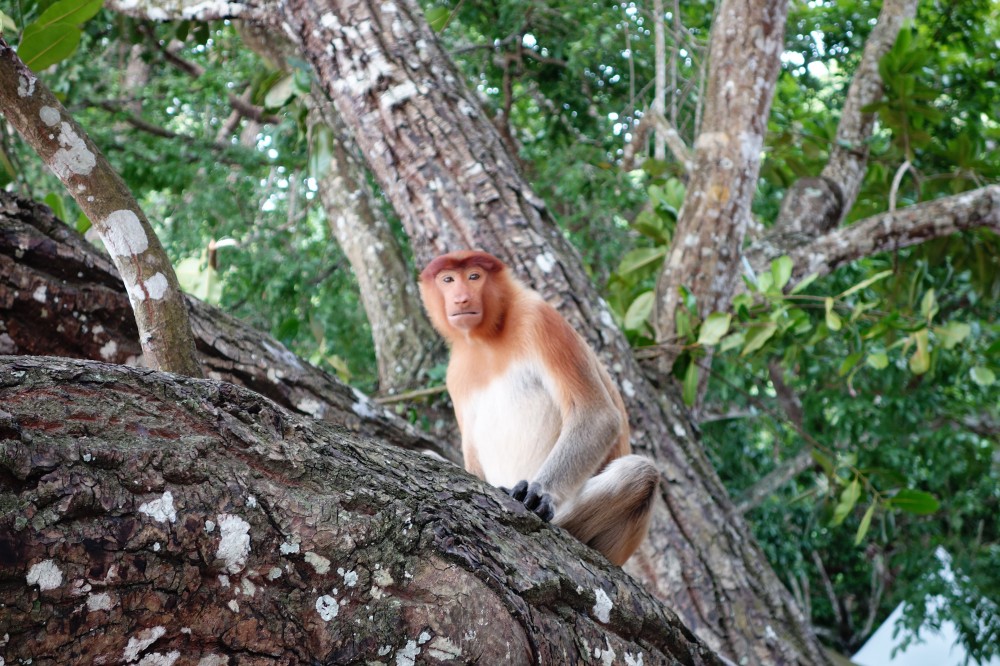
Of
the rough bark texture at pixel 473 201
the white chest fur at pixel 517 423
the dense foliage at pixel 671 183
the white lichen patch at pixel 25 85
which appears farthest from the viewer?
the dense foliage at pixel 671 183

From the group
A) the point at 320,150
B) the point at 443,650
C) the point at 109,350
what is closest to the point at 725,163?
the point at 320,150

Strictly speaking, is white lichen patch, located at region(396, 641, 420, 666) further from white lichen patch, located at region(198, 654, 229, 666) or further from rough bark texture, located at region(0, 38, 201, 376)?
rough bark texture, located at region(0, 38, 201, 376)

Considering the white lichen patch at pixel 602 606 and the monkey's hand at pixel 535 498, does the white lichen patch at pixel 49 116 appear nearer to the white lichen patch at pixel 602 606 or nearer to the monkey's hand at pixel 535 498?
the white lichen patch at pixel 602 606

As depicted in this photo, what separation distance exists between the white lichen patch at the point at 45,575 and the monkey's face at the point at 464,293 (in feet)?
6.84

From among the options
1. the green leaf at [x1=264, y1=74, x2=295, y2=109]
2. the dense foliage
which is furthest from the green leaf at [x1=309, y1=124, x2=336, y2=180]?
the dense foliage

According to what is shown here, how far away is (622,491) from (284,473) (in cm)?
158

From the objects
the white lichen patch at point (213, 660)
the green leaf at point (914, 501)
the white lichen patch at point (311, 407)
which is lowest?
the green leaf at point (914, 501)

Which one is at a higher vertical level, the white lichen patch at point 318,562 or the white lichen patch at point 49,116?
the white lichen patch at point 49,116

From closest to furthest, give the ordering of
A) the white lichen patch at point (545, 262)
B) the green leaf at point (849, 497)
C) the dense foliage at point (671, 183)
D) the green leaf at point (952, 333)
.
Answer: the white lichen patch at point (545, 262), the green leaf at point (849, 497), the green leaf at point (952, 333), the dense foliage at point (671, 183)

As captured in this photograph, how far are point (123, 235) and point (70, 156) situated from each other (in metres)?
0.16

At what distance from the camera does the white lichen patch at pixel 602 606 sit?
1.53 m

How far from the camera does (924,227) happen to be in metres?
4.25

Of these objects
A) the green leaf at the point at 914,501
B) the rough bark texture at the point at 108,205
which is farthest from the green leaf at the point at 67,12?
the green leaf at the point at 914,501

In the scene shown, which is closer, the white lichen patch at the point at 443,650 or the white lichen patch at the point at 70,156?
the white lichen patch at the point at 443,650
